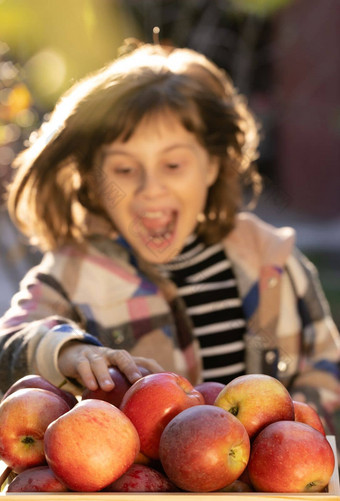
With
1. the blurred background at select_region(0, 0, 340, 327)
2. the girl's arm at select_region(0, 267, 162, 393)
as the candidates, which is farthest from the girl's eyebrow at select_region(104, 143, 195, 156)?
the blurred background at select_region(0, 0, 340, 327)

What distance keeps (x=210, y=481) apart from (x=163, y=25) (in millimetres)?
8643

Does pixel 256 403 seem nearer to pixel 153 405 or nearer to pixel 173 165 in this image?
pixel 153 405

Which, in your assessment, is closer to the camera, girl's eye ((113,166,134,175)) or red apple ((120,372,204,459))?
red apple ((120,372,204,459))

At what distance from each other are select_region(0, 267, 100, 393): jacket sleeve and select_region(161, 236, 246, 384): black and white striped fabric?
19.1 inches

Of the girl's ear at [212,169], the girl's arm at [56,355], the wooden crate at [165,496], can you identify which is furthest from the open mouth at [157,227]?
the wooden crate at [165,496]

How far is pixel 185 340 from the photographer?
2.57m

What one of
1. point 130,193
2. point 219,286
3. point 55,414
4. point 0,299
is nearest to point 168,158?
point 130,193

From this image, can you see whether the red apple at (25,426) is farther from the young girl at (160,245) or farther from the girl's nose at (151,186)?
the girl's nose at (151,186)

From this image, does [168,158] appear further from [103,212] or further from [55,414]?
[55,414]

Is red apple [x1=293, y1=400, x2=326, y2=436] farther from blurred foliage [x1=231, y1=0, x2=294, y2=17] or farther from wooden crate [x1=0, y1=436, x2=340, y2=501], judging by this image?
blurred foliage [x1=231, y1=0, x2=294, y2=17]

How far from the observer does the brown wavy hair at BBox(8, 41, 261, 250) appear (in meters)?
2.49

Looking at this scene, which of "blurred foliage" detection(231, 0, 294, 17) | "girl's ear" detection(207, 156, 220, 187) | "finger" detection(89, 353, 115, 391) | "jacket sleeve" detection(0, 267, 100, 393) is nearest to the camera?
"finger" detection(89, 353, 115, 391)

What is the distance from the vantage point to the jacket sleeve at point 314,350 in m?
2.51

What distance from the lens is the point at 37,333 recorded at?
1783 mm
